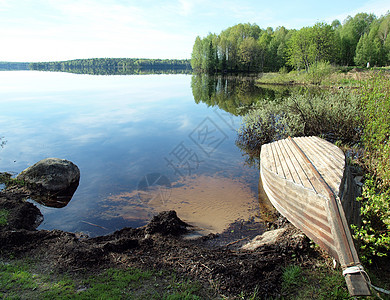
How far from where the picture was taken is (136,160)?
12367mm

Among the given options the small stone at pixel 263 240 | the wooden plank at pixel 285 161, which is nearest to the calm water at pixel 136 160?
the small stone at pixel 263 240

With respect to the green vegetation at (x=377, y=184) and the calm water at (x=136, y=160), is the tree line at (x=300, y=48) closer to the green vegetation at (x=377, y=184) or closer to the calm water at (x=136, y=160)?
the calm water at (x=136, y=160)

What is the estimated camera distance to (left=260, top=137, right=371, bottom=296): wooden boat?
3625 mm

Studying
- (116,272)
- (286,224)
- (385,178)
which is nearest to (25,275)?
(116,272)

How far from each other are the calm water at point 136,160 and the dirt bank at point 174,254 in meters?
1.45

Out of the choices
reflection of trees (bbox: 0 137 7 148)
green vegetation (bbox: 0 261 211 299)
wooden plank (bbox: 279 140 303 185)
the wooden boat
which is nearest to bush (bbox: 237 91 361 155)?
wooden plank (bbox: 279 140 303 185)

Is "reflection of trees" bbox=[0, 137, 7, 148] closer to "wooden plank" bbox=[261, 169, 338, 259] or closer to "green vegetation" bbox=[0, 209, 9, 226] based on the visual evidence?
"green vegetation" bbox=[0, 209, 9, 226]

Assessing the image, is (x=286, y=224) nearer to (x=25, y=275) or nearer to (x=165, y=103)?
(x=25, y=275)

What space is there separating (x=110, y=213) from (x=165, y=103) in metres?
21.7

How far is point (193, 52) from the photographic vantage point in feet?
298

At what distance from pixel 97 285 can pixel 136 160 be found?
8843 millimetres

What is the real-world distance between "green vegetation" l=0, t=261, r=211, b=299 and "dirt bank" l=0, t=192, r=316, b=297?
23 cm

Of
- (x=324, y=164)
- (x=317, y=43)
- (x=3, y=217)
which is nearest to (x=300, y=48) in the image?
(x=317, y=43)

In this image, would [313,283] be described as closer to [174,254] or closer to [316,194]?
[316,194]
